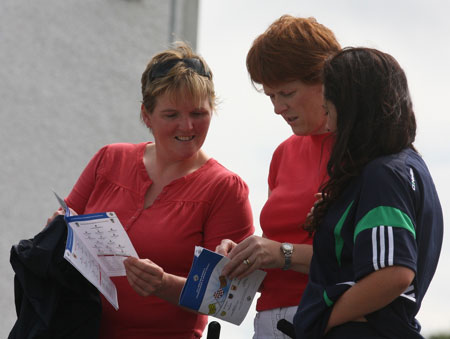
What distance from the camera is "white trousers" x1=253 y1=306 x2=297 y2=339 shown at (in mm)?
2672

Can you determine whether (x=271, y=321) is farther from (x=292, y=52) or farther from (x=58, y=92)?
(x=58, y=92)

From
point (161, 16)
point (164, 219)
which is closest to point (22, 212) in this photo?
point (161, 16)

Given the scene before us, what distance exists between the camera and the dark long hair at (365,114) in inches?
84.0

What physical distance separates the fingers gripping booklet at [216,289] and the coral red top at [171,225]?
0.29 metres

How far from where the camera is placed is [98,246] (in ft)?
9.05

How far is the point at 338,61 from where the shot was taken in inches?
87.8

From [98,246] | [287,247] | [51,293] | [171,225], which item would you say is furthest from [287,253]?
[51,293]

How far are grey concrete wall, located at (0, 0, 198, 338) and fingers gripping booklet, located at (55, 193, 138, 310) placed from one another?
409 centimetres

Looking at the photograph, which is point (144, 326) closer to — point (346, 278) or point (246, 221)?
point (246, 221)

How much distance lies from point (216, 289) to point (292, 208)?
0.37m

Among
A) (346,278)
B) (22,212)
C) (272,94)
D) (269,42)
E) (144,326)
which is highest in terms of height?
(269,42)

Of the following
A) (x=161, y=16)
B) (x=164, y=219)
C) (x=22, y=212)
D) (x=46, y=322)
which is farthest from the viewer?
(x=161, y=16)

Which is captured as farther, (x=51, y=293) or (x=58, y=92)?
(x=58, y=92)

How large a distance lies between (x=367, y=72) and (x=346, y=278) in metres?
0.54
